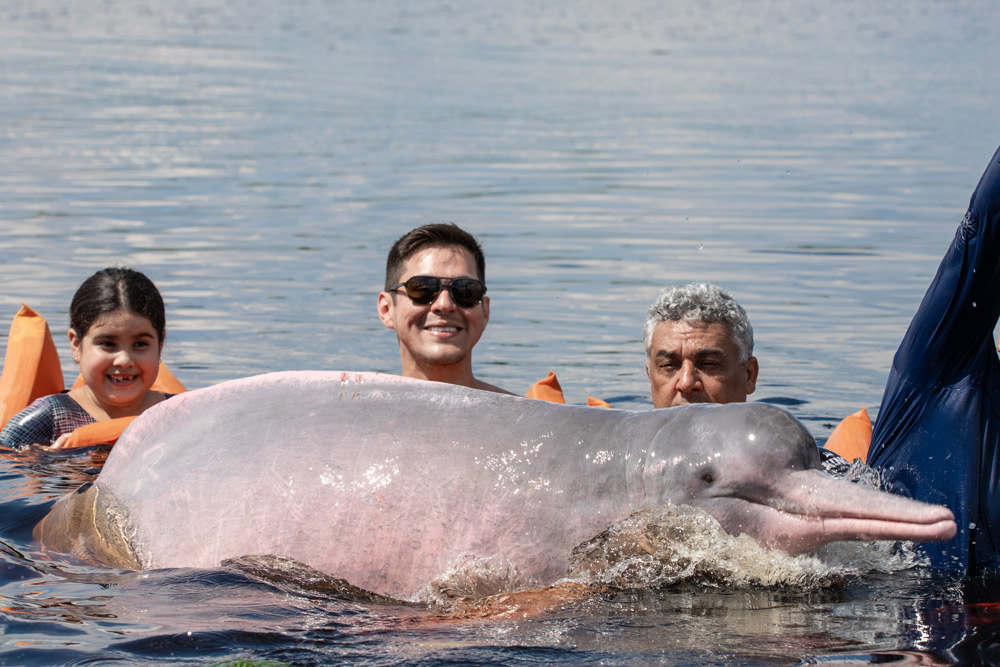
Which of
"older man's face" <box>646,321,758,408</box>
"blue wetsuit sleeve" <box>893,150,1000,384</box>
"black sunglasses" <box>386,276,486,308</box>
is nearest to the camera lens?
"blue wetsuit sleeve" <box>893,150,1000,384</box>

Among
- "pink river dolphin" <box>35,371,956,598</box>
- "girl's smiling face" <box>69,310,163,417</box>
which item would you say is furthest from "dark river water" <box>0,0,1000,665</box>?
"girl's smiling face" <box>69,310,163,417</box>

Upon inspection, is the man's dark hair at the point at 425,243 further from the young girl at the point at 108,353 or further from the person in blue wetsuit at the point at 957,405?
the person in blue wetsuit at the point at 957,405

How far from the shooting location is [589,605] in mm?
4902

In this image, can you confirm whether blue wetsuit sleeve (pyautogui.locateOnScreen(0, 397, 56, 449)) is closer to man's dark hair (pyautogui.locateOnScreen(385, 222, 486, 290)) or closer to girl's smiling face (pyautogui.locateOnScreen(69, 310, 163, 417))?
girl's smiling face (pyautogui.locateOnScreen(69, 310, 163, 417))

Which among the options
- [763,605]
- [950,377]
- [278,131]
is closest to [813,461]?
[763,605]

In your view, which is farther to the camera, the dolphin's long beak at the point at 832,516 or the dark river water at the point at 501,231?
the dark river water at the point at 501,231

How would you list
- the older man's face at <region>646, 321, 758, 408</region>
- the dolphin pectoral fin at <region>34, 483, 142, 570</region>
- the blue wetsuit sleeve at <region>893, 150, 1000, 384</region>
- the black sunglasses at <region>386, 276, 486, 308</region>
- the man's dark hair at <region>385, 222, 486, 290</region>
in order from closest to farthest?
the dolphin pectoral fin at <region>34, 483, 142, 570</region> → the blue wetsuit sleeve at <region>893, 150, 1000, 384</region> → the older man's face at <region>646, 321, 758, 408</region> → the black sunglasses at <region>386, 276, 486, 308</region> → the man's dark hair at <region>385, 222, 486, 290</region>

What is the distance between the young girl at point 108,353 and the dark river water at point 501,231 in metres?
0.49

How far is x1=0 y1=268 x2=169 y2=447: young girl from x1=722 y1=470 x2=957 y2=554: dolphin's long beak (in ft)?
17.0

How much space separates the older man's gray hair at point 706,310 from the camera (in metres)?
7.13

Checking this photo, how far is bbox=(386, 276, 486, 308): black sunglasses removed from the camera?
7688 millimetres

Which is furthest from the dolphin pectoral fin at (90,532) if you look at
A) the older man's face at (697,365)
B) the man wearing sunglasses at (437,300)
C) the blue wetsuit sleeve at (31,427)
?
the older man's face at (697,365)

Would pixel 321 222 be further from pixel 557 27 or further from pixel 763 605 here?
pixel 557 27

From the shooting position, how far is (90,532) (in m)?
5.34
